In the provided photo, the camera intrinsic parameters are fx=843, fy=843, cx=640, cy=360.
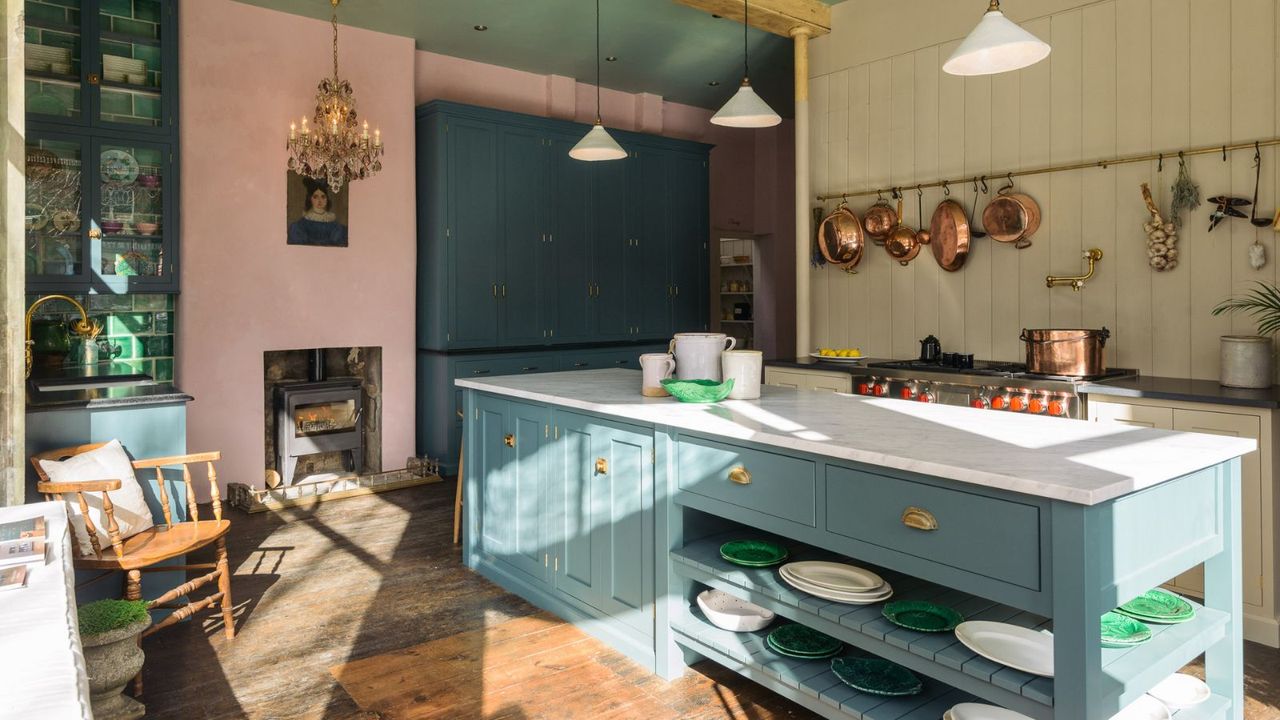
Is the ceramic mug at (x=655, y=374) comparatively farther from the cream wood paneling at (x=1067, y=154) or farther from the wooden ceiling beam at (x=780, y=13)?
the wooden ceiling beam at (x=780, y=13)

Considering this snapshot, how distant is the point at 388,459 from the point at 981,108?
477cm

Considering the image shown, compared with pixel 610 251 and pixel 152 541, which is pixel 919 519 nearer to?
pixel 152 541

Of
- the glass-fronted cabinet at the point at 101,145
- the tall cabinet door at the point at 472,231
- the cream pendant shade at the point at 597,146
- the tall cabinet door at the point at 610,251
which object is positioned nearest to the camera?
the cream pendant shade at the point at 597,146

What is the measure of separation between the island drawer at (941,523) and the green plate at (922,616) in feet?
0.75

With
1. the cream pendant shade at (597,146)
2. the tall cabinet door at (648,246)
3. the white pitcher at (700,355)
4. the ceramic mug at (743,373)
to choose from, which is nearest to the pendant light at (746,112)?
the cream pendant shade at (597,146)

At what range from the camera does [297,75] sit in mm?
5910

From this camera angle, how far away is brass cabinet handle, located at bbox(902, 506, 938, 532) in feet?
6.65

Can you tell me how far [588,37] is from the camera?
6.48m

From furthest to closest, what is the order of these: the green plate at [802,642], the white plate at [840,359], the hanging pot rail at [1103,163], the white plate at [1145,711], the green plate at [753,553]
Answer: the white plate at [840,359]
the hanging pot rail at [1103,163]
the green plate at [753,553]
the green plate at [802,642]
the white plate at [1145,711]

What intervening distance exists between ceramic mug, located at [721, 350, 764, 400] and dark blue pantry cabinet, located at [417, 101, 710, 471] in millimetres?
3632

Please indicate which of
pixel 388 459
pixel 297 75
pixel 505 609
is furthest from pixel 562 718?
pixel 297 75

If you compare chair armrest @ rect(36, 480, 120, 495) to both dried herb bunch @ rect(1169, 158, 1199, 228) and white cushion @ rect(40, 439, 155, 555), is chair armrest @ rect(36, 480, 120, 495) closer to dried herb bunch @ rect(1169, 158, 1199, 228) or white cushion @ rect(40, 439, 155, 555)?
white cushion @ rect(40, 439, 155, 555)

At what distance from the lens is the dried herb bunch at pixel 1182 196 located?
13.3 ft

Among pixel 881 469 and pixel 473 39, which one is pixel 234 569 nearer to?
pixel 881 469
